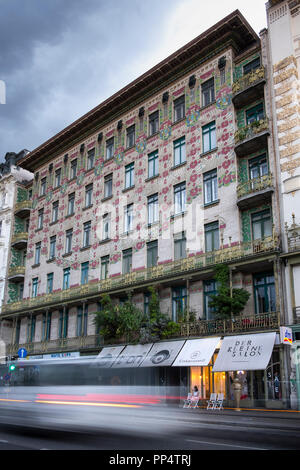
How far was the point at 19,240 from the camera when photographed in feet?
141

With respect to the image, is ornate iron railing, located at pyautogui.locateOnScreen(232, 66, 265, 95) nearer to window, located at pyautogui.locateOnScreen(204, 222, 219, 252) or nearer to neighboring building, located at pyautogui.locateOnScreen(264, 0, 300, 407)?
neighboring building, located at pyautogui.locateOnScreen(264, 0, 300, 407)

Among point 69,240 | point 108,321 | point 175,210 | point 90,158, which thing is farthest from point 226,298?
point 90,158

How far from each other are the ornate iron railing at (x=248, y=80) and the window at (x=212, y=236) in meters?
8.35

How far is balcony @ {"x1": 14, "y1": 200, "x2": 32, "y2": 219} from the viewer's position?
1721 inches

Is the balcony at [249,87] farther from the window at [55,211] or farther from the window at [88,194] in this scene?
the window at [55,211]

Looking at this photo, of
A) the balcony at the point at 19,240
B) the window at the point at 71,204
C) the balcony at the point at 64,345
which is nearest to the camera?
the balcony at the point at 64,345

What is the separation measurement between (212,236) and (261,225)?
3140mm

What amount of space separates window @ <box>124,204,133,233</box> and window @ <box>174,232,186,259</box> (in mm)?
4553

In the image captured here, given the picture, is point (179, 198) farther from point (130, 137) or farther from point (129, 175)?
point (130, 137)

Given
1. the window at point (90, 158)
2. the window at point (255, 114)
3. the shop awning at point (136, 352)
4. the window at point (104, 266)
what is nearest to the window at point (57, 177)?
the window at point (90, 158)

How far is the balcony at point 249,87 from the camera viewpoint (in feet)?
89.6

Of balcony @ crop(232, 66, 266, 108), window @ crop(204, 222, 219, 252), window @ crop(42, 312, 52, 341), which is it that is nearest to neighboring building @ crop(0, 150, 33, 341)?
window @ crop(42, 312, 52, 341)

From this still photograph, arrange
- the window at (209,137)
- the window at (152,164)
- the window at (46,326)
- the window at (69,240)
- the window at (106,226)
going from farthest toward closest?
the window at (69,240) → the window at (46,326) → the window at (106,226) → the window at (152,164) → the window at (209,137)
